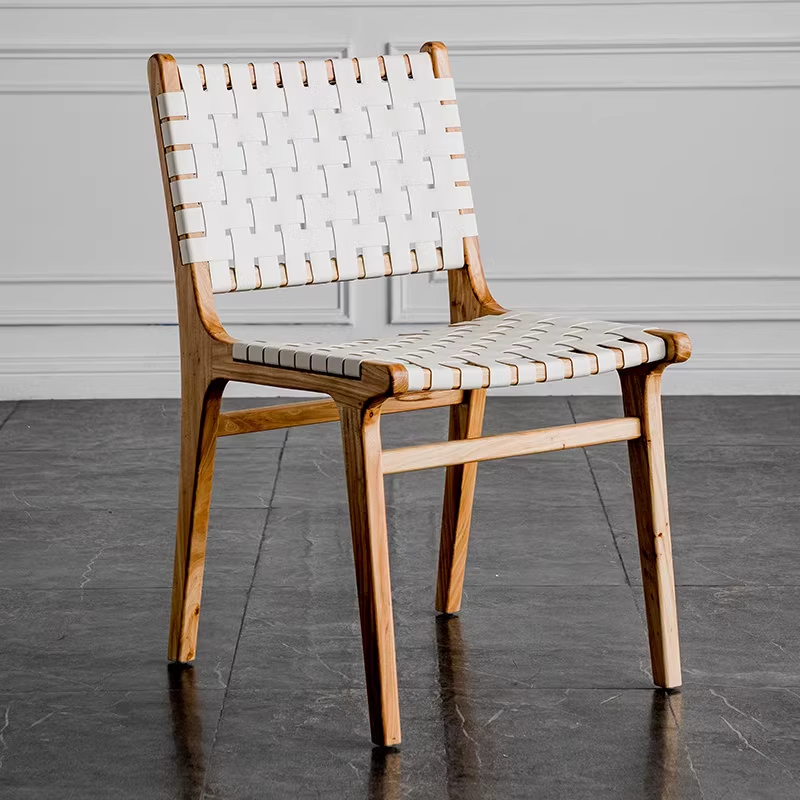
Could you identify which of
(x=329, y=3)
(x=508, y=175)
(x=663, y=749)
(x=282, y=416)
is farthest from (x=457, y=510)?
(x=329, y=3)

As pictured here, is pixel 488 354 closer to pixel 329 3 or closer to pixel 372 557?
pixel 372 557

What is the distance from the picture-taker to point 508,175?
9.83 ft

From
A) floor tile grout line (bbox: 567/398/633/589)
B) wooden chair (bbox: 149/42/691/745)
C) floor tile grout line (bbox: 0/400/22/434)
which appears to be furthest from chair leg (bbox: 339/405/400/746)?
→ floor tile grout line (bbox: 0/400/22/434)

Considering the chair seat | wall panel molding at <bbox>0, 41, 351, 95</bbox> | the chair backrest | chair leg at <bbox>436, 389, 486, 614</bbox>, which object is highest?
wall panel molding at <bbox>0, 41, 351, 95</bbox>

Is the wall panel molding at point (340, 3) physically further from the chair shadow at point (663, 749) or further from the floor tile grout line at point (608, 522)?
the chair shadow at point (663, 749)

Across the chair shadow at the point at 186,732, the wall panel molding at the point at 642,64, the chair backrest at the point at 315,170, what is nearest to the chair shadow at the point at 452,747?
the chair shadow at the point at 186,732

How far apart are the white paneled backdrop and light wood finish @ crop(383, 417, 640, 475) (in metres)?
1.68

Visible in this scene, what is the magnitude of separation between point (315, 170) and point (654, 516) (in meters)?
0.55

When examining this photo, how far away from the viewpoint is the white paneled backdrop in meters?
2.93

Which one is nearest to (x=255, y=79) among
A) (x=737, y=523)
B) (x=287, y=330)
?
(x=737, y=523)

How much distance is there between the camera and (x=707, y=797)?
1.19 m

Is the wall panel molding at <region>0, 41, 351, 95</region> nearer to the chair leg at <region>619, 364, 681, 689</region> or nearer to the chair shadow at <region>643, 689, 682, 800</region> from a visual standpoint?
the chair leg at <region>619, 364, 681, 689</region>

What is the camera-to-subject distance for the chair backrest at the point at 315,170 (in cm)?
142

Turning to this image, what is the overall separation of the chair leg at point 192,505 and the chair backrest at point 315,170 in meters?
0.13
